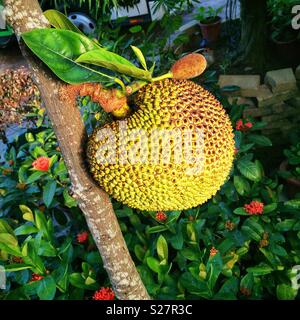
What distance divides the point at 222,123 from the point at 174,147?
0.24 feet

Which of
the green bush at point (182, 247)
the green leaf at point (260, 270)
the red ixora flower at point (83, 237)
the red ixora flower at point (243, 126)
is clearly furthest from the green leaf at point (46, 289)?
the red ixora flower at point (243, 126)

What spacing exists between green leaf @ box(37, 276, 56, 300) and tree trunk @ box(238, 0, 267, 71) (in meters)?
1.73

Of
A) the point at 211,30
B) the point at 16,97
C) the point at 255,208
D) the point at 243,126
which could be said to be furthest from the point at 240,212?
the point at 211,30

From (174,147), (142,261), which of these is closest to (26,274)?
(142,261)

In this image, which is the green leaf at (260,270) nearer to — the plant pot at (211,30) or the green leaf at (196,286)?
the green leaf at (196,286)

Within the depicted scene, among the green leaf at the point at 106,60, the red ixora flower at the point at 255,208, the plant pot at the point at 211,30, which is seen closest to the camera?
the green leaf at the point at 106,60

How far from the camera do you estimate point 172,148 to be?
50cm

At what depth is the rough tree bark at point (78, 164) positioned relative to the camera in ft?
1.45

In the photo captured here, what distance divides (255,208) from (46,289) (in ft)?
1.81

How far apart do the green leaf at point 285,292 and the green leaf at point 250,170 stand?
334 millimetres

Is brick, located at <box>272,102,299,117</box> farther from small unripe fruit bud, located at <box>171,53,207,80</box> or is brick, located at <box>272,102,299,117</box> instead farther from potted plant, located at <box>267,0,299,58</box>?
small unripe fruit bud, located at <box>171,53,207,80</box>

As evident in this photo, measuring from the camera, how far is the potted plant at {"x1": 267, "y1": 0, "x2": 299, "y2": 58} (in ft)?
7.28

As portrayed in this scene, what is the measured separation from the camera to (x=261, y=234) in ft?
3.34
